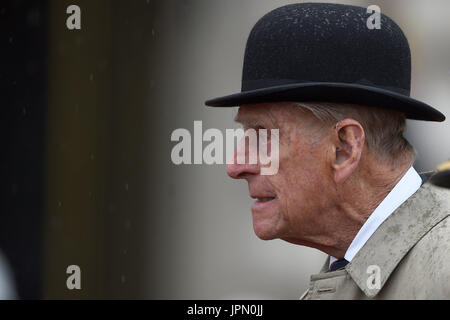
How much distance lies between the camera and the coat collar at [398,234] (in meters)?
2.84

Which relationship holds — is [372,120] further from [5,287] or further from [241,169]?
[5,287]

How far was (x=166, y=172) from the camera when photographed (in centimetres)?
824

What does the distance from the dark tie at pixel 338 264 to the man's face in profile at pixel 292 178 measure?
0.51 feet

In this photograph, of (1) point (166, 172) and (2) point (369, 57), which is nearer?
(2) point (369, 57)

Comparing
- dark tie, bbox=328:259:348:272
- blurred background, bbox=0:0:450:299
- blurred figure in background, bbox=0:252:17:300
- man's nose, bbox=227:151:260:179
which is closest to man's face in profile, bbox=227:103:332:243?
man's nose, bbox=227:151:260:179

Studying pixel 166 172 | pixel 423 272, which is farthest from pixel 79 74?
pixel 423 272

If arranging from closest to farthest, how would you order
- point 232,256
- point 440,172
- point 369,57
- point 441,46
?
point 440,172 → point 369,57 → point 441,46 → point 232,256

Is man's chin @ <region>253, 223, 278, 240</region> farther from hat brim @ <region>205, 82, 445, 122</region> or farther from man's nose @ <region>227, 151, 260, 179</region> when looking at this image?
hat brim @ <region>205, 82, 445, 122</region>

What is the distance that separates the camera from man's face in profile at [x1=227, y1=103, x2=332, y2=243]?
3076mm

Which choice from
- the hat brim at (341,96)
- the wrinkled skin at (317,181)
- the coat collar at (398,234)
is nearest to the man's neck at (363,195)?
the wrinkled skin at (317,181)

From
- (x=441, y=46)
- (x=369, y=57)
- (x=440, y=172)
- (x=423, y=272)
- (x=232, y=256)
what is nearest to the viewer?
(x=440, y=172)

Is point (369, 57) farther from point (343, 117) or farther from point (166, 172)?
point (166, 172)

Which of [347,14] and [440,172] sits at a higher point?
[347,14]
